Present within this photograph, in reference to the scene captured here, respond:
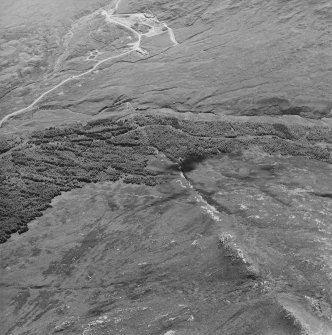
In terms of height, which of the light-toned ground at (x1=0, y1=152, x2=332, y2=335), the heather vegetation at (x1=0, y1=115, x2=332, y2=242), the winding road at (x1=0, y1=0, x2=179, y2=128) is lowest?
the light-toned ground at (x1=0, y1=152, x2=332, y2=335)

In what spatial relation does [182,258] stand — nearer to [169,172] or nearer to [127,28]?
[169,172]

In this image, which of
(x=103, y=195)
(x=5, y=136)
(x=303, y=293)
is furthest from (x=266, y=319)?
(x=5, y=136)

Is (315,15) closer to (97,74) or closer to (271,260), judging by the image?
(97,74)

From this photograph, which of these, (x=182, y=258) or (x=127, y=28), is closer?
(x=182, y=258)

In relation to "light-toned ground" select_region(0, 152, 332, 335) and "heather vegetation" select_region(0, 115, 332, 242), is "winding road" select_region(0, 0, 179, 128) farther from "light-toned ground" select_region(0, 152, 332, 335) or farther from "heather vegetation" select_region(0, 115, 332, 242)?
"light-toned ground" select_region(0, 152, 332, 335)

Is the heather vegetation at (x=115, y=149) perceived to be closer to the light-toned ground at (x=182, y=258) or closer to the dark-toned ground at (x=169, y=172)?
the dark-toned ground at (x=169, y=172)

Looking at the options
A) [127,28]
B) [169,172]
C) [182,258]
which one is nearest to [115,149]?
[169,172]

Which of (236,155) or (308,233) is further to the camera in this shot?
(236,155)

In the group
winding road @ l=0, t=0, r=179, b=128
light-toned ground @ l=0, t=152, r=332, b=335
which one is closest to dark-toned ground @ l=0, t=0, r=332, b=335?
light-toned ground @ l=0, t=152, r=332, b=335
